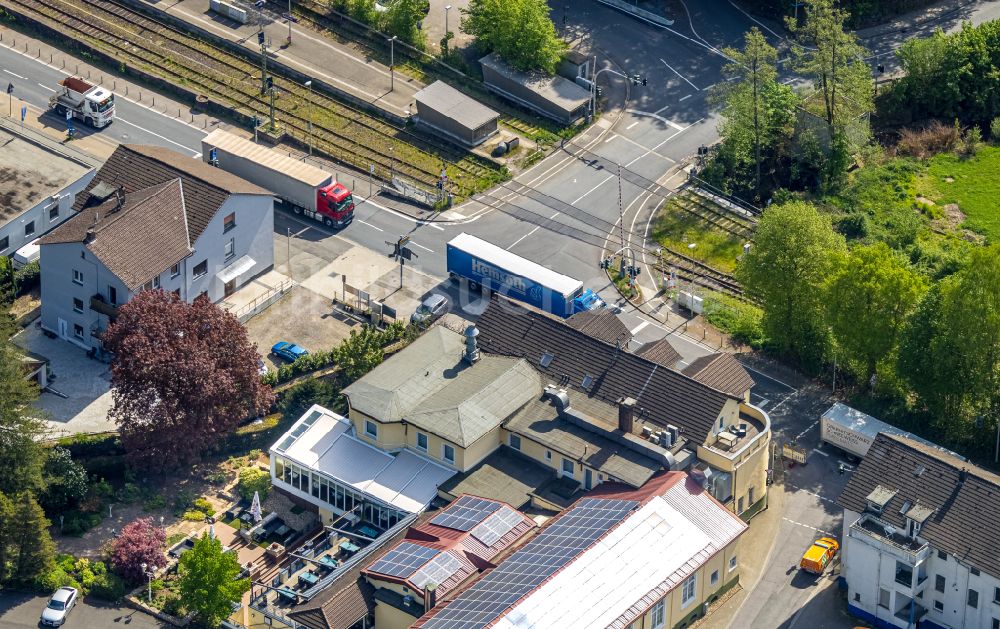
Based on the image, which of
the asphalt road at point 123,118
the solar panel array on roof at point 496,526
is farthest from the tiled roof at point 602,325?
the asphalt road at point 123,118

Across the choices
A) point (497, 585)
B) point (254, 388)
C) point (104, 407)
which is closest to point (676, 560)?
point (497, 585)

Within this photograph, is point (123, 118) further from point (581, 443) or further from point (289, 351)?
point (581, 443)

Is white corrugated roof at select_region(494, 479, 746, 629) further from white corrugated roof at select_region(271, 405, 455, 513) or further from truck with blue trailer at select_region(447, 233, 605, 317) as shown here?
Result: truck with blue trailer at select_region(447, 233, 605, 317)

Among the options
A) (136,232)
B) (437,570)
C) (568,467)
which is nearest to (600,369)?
(568,467)

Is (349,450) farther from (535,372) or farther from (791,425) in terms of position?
(791,425)

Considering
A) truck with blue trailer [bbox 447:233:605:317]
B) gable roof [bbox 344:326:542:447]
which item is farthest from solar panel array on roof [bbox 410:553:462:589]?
truck with blue trailer [bbox 447:233:605:317]

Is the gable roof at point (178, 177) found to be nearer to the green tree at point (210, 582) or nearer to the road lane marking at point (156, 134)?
the road lane marking at point (156, 134)
